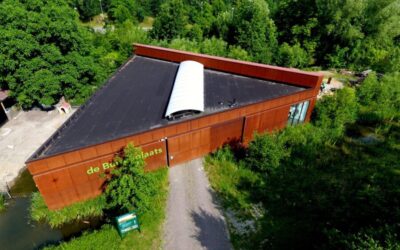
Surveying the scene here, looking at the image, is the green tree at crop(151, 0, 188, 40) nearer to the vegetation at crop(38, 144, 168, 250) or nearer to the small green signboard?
the vegetation at crop(38, 144, 168, 250)

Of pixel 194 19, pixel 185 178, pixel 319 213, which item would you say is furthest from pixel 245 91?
pixel 194 19

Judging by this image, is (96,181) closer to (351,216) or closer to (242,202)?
(242,202)

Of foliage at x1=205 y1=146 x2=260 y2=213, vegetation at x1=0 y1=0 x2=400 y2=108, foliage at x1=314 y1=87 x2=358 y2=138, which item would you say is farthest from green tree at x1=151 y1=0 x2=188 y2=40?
foliage at x1=205 y1=146 x2=260 y2=213

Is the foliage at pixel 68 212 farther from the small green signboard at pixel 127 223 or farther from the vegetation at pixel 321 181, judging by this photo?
the vegetation at pixel 321 181

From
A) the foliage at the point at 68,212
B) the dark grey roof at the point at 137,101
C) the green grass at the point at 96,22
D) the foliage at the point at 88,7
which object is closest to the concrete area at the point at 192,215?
the dark grey roof at the point at 137,101

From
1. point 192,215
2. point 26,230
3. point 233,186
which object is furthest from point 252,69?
point 26,230

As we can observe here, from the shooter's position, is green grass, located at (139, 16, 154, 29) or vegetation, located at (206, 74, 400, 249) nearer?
vegetation, located at (206, 74, 400, 249)

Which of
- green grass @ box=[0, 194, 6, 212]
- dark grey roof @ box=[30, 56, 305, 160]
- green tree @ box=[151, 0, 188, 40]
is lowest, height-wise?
green grass @ box=[0, 194, 6, 212]
